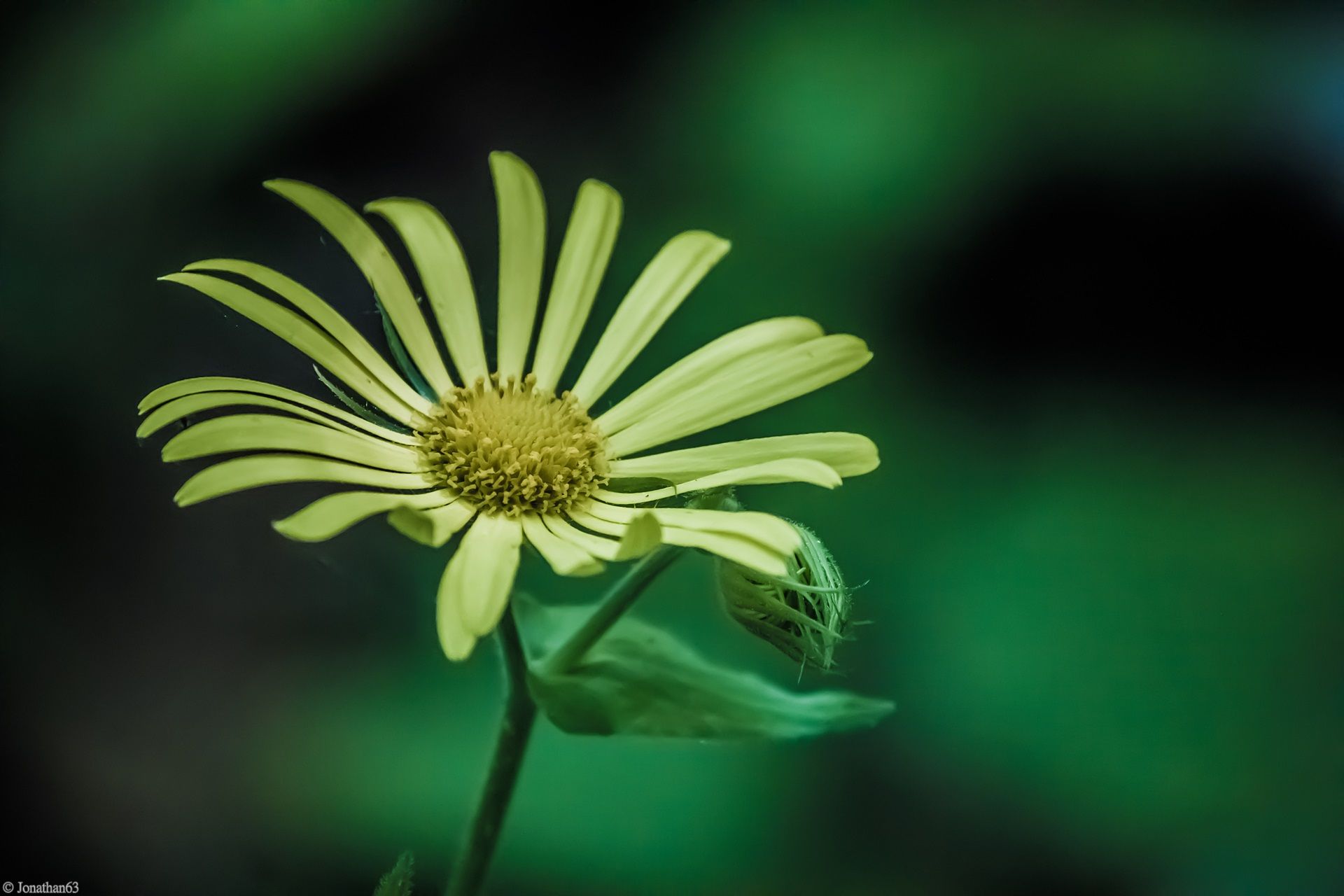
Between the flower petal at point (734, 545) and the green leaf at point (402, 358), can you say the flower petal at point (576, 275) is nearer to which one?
the green leaf at point (402, 358)

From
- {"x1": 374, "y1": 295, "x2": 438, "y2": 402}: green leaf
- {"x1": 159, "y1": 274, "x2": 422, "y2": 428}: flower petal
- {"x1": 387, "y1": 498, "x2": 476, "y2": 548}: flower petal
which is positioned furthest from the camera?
{"x1": 374, "y1": 295, "x2": 438, "y2": 402}: green leaf

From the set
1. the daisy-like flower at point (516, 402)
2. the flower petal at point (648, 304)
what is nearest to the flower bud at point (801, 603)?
the daisy-like flower at point (516, 402)

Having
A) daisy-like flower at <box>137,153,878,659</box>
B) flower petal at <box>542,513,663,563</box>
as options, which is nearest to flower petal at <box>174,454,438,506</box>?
daisy-like flower at <box>137,153,878,659</box>

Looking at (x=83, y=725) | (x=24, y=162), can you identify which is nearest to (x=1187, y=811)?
(x=83, y=725)

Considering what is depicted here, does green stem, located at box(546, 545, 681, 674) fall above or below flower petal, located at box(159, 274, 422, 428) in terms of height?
below

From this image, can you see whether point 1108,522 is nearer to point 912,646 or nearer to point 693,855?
point 912,646

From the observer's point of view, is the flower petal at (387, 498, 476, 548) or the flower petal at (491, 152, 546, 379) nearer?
the flower petal at (387, 498, 476, 548)

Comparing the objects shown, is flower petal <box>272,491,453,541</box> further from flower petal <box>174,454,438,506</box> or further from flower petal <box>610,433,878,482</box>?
flower petal <box>610,433,878,482</box>
